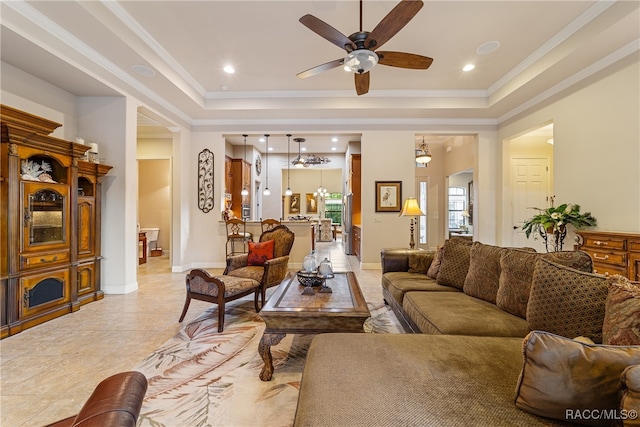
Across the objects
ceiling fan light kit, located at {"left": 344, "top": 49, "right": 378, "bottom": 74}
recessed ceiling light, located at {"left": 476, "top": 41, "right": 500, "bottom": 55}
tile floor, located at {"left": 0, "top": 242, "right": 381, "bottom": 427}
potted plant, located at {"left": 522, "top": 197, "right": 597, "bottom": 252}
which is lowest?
tile floor, located at {"left": 0, "top": 242, "right": 381, "bottom": 427}

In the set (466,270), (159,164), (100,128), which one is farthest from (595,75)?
(159,164)

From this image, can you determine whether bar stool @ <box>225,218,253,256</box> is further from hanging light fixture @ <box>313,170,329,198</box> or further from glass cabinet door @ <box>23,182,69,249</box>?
hanging light fixture @ <box>313,170,329,198</box>

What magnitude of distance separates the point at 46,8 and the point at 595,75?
6.38 metres

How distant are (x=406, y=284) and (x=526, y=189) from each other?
488 centimetres

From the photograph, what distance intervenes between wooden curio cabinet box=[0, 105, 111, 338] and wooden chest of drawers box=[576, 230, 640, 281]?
20.4 feet

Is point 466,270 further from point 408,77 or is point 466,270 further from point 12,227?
point 12,227

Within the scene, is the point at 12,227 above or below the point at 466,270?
above

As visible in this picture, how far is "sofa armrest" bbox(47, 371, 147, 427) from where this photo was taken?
26.1 inches

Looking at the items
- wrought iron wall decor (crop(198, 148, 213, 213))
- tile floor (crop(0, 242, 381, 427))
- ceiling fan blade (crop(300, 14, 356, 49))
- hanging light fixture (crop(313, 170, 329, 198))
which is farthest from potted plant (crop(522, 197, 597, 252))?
hanging light fixture (crop(313, 170, 329, 198))

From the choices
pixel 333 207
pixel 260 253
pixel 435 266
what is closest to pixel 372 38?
pixel 435 266

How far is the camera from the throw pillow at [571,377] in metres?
0.87

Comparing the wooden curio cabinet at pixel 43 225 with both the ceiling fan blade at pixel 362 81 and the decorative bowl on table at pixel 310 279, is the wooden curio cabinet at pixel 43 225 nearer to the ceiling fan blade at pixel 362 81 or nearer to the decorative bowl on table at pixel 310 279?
the decorative bowl on table at pixel 310 279

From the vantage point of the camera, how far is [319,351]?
4.69 ft

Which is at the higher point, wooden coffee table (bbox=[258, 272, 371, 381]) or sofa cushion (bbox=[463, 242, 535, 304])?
sofa cushion (bbox=[463, 242, 535, 304])
